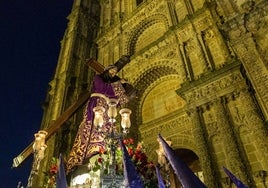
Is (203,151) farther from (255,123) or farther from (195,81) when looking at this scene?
(195,81)

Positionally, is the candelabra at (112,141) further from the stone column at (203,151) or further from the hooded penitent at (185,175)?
the stone column at (203,151)

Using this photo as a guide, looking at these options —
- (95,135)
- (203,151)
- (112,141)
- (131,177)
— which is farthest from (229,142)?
(131,177)

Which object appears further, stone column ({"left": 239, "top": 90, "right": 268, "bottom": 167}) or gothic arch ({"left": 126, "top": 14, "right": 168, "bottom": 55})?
gothic arch ({"left": 126, "top": 14, "right": 168, "bottom": 55})

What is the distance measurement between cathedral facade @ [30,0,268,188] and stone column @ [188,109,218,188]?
0.03m

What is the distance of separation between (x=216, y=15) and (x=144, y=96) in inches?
220

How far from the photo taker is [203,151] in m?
7.69

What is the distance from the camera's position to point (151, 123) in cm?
1180

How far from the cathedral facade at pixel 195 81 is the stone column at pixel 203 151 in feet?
0.10

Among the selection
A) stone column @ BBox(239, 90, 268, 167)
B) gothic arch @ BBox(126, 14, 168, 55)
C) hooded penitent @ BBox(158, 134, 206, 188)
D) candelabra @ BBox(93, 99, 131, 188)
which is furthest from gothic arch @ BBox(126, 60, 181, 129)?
hooded penitent @ BBox(158, 134, 206, 188)

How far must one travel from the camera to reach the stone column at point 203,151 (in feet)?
23.1

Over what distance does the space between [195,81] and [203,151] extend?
287 cm

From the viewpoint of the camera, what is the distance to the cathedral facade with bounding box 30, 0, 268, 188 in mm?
6715

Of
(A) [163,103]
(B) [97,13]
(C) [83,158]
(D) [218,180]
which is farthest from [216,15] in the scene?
(B) [97,13]

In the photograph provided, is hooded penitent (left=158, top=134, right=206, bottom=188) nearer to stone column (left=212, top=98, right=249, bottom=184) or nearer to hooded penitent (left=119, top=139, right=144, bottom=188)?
hooded penitent (left=119, top=139, right=144, bottom=188)
